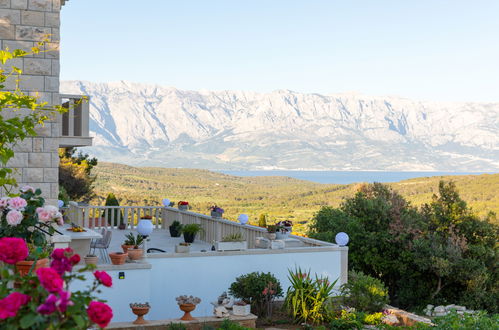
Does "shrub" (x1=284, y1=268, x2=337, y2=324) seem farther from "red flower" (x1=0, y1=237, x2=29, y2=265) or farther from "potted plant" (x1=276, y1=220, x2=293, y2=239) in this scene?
"red flower" (x1=0, y1=237, x2=29, y2=265)

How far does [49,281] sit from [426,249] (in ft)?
52.0

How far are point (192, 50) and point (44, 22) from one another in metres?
171

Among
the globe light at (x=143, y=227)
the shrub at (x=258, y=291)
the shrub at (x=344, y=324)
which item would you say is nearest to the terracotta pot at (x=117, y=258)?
the globe light at (x=143, y=227)

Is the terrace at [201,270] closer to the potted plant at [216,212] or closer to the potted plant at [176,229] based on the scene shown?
the potted plant at [216,212]

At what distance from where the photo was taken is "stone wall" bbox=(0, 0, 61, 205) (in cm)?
1037

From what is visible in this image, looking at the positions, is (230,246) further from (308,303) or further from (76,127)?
(76,127)

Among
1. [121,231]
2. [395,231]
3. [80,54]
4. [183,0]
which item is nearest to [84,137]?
[121,231]

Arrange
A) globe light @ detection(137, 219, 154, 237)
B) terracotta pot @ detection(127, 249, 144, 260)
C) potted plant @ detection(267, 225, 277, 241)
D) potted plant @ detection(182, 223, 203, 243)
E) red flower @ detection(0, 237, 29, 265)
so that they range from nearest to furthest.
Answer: red flower @ detection(0, 237, 29, 265), terracotta pot @ detection(127, 249, 144, 260), globe light @ detection(137, 219, 154, 237), potted plant @ detection(267, 225, 277, 241), potted plant @ detection(182, 223, 203, 243)

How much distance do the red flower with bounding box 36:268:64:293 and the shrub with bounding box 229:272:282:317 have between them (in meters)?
6.99

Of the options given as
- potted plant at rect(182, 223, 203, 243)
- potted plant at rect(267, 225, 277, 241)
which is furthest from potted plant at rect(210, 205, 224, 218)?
potted plant at rect(267, 225, 277, 241)

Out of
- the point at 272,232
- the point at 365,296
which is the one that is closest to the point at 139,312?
the point at 272,232

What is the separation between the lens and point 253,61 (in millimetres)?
172500

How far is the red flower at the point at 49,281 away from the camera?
3678mm

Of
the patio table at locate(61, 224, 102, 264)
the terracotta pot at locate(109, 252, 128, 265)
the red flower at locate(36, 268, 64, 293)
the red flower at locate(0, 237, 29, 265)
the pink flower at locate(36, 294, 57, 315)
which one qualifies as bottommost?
the terracotta pot at locate(109, 252, 128, 265)
